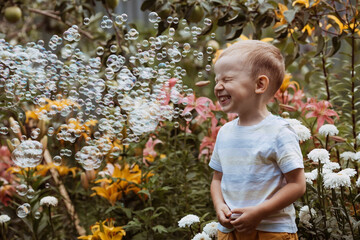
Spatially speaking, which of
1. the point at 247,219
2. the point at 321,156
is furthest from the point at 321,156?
the point at 247,219

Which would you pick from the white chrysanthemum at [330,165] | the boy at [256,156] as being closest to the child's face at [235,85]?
the boy at [256,156]

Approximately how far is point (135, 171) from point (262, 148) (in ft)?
3.11

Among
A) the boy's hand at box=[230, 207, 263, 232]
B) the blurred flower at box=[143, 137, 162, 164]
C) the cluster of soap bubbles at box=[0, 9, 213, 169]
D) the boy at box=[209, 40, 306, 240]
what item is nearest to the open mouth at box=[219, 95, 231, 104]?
the boy at box=[209, 40, 306, 240]

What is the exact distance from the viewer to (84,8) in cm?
257

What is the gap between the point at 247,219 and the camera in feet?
3.78

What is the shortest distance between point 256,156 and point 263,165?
0.03m

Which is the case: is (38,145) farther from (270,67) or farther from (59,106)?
(270,67)

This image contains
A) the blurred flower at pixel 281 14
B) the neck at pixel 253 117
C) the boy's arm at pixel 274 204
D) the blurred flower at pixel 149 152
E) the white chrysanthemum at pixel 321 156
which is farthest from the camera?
the blurred flower at pixel 149 152

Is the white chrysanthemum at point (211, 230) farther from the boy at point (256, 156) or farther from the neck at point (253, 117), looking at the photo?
the neck at point (253, 117)

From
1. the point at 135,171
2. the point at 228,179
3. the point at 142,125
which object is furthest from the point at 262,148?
the point at 135,171

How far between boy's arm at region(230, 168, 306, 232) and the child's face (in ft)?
0.72

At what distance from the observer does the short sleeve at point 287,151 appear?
1.15 meters

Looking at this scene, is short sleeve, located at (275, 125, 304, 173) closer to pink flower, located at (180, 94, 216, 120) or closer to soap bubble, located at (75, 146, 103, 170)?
pink flower, located at (180, 94, 216, 120)

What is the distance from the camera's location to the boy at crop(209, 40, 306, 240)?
45.8 inches
